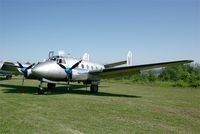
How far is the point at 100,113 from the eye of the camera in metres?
10.5

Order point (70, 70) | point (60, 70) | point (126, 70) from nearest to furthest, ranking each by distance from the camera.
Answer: point (60, 70)
point (70, 70)
point (126, 70)

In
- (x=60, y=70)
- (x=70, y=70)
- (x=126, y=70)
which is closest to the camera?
(x=60, y=70)

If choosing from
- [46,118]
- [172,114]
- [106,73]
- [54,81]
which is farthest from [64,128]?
[106,73]

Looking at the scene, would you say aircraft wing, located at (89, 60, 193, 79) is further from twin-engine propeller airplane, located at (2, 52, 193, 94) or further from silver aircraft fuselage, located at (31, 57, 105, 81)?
silver aircraft fuselage, located at (31, 57, 105, 81)

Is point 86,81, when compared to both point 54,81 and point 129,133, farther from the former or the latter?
point 129,133

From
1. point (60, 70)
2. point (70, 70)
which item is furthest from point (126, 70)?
point (60, 70)

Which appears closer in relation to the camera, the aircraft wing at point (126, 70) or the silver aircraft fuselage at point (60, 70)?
the silver aircraft fuselage at point (60, 70)

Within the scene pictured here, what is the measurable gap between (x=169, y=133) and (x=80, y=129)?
2606 millimetres

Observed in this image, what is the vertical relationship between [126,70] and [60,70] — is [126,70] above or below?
above

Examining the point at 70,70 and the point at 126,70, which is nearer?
the point at 70,70

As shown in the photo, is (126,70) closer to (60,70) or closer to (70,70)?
(70,70)

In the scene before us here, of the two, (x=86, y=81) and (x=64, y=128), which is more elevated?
(x=86, y=81)

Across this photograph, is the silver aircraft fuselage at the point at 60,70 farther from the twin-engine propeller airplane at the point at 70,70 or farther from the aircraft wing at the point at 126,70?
the aircraft wing at the point at 126,70

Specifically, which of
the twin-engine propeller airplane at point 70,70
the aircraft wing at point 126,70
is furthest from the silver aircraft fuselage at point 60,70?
the aircraft wing at point 126,70
